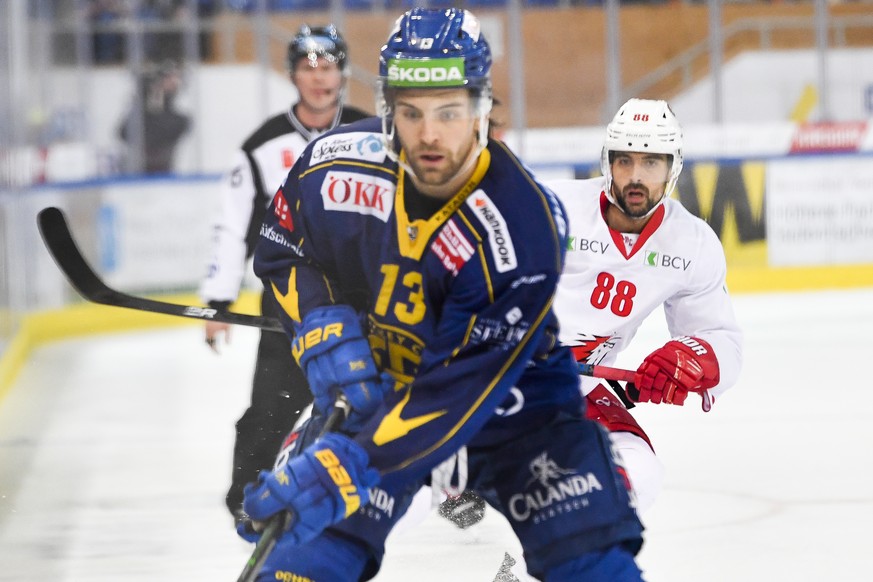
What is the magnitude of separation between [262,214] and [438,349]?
2134 millimetres

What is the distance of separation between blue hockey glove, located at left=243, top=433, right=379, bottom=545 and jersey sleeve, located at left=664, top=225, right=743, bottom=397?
1.21m

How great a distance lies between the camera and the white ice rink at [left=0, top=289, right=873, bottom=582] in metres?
3.64

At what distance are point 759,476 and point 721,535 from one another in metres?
0.76

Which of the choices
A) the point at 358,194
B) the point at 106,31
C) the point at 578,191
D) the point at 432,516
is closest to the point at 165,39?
the point at 106,31

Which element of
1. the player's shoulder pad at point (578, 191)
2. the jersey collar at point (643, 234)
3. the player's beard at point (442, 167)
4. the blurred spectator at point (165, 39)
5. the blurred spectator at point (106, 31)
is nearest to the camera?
the player's beard at point (442, 167)

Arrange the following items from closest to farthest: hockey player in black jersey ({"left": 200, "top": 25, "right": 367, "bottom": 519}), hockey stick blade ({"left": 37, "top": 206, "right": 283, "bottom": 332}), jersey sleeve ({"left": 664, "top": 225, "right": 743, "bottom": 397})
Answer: hockey stick blade ({"left": 37, "top": 206, "right": 283, "bottom": 332})
jersey sleeve ({"left": 664, "top": 225, "right": 743, "bottom": 397})
hockey player in black jersey ({"left": 200, "top": 25, "right": 367, "bottom": 519})

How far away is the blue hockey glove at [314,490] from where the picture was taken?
77.6 inches

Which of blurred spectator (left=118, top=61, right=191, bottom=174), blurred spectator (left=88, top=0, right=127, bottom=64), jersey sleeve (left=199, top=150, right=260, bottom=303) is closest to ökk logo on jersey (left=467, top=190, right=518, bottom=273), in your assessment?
jersey sleeve (left=199, top=150, right=260, bottom=303)

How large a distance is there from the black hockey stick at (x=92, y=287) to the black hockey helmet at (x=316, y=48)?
3.55 feet

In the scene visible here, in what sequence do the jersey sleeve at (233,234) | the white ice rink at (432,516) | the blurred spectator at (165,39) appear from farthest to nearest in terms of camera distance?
the blurred spectator at (165,39) → the jersey sleeve at (233,234) → the white ice rink at (432,516)

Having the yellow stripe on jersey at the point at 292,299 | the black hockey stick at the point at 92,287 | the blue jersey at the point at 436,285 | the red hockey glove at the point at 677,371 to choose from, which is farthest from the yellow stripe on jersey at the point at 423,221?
the red hockey glove at the point at 677,371

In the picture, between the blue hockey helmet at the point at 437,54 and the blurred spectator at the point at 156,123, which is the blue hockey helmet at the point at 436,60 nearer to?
the blue hockey helmet at the point at 437,54

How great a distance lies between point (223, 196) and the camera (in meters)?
4.18

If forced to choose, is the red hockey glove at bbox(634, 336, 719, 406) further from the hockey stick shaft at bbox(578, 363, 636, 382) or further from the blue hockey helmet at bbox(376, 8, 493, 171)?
the blue hockey helmet at bbox(376, 8, 493, 171)
